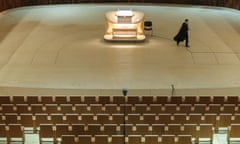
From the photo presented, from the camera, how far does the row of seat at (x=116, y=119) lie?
27.8ft

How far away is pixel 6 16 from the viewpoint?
1717 centimetres

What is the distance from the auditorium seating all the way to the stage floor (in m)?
1.25

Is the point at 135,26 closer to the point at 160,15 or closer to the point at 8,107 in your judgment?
the point at 160,15

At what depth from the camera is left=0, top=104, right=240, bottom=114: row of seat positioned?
350 inches

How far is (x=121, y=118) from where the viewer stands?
855 cm

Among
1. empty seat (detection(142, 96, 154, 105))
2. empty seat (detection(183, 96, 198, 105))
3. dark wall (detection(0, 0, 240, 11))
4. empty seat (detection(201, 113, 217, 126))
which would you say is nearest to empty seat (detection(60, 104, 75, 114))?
empty seat (detection(142, 96, 154, 105))

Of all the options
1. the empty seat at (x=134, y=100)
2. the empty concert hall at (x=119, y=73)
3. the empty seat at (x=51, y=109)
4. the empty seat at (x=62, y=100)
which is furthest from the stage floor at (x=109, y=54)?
the empty seat at (x=51, y=109)

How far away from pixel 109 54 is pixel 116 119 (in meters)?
4.68

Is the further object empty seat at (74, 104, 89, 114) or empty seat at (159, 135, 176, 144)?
empty seat at (74, 104, 89, 114)

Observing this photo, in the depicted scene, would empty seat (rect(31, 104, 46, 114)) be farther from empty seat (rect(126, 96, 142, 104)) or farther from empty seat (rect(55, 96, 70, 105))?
empty seat (rect(126, 96, 142, 104))

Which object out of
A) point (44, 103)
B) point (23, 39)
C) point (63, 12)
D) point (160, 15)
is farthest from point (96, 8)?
point (44, 103)

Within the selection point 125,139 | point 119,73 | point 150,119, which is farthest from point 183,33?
point 125,139

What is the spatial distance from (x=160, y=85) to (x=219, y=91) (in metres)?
1.50

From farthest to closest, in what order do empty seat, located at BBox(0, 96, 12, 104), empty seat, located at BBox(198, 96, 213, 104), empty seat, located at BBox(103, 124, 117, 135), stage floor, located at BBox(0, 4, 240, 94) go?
stage floor, located at BBox(0, 4, 240, 94) → empty seat, located at BBox(198, 96, 213, 104) → empty seat, located at BBox(0, 96, 12, 104) → empty seat, located at BBox(103, 124, 117, 135)
